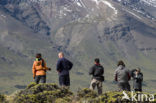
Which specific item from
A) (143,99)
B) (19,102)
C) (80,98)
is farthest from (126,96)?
(19,102)

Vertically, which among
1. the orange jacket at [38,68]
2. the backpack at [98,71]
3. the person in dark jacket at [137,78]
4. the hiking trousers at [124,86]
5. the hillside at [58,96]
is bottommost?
the hillside at [58,96]

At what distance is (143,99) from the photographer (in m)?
19.5

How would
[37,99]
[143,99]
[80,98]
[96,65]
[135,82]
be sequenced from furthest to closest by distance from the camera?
[135,82] < [96,65] < [80,98] < [37,99] < [143,99]

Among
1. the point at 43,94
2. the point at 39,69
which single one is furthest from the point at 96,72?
the point at 43,94

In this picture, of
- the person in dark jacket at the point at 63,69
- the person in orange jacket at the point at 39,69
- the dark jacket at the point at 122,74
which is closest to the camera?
the dark jacket at the point at 122,74

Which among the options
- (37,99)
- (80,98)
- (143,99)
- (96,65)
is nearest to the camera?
(143,99)

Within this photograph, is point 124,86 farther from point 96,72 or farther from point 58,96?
point 58,96

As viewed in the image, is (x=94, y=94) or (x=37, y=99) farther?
(x=94, y=94)

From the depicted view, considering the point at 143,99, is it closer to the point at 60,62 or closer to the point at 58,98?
the point at 58,98

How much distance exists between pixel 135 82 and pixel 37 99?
11521mm

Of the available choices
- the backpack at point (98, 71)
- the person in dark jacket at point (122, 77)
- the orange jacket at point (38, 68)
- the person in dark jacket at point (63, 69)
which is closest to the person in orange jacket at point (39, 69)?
the orange jacket at point (38, 68)

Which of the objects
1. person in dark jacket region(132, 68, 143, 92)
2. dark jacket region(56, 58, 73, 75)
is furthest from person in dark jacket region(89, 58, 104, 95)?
person in dark jacket region(132, 68, 143, 92)

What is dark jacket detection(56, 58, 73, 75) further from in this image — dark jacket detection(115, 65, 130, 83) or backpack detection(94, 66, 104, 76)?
dark jacket detection(115, 65, 130, 83)

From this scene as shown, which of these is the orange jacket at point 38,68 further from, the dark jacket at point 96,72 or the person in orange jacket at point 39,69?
the dark jacket at point 96,72
